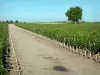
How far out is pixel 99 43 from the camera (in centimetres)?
2939

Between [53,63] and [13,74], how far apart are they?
5964mm

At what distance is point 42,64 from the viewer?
934 inches

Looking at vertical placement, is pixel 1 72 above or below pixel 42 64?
above

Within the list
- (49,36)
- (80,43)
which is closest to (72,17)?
(49,36)

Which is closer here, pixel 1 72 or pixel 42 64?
pixel 1 72

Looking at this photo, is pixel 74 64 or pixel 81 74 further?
pixel 74 64

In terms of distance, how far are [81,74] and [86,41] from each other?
13.4m

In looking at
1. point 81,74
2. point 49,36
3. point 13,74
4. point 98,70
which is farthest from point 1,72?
point 49,36

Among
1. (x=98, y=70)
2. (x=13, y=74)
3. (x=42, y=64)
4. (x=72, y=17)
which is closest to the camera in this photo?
(x=13, y=74)

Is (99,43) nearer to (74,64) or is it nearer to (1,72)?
(74,64)

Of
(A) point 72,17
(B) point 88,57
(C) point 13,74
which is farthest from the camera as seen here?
(A) point 72,17

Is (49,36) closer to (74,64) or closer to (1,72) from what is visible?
(74,64)

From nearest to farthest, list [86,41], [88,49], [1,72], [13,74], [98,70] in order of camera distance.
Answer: [1,72], [13,74], [98,70], [88,49], [86,41]

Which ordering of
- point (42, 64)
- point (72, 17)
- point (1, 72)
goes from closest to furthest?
point (1, 72) → point (42, 64) → point (72, 17)
